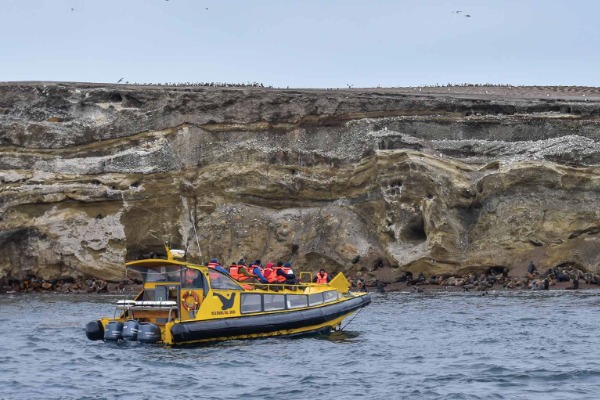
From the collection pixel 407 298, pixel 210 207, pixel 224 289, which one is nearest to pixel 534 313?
pixel 407 298

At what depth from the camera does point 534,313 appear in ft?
115

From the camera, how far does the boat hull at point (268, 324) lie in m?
27.3

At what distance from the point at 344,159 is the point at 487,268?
8693 mm

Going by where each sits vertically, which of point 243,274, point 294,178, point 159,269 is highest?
point 294,178

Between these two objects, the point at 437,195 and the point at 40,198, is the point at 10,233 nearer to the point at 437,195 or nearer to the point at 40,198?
the point at 40,198

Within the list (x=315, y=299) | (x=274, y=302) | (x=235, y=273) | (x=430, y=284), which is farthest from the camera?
(x=430, y=284)

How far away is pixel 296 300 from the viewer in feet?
100

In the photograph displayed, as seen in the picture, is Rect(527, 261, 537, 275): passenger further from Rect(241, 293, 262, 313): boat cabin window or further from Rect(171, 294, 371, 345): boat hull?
Rect(241, 293, 262, 313): boat cabin window

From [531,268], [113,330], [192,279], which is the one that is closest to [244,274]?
[192,279]

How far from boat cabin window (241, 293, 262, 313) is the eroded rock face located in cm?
1940

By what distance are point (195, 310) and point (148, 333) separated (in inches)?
53.5

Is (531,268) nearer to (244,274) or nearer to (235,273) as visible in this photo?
(244,274)

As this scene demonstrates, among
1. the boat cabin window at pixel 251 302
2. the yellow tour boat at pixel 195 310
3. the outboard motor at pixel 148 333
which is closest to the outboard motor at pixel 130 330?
the yellow tour boat at pixel 195 310

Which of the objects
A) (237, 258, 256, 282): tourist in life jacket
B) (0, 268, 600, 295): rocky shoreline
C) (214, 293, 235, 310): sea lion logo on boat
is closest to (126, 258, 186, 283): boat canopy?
(214, 293, 235, 310): sea lion logo on boat
